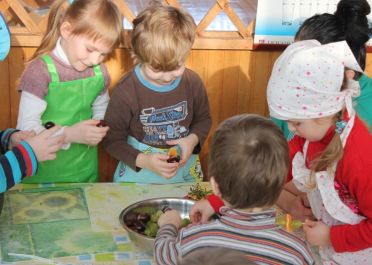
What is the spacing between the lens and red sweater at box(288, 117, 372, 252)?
1.25 meters

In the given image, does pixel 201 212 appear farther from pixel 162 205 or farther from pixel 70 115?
pixel 70 115

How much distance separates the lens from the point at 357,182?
1.26m

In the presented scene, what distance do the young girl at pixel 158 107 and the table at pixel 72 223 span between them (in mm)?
192

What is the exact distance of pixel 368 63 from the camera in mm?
2434

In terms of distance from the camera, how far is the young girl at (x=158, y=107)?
71.6 inches

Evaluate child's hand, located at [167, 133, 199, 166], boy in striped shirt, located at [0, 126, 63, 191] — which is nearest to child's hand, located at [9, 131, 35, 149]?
boy in striped shirt, located at [0, 126, 63, 191]

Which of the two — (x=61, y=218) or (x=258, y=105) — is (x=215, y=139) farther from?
(x=258, y=105)

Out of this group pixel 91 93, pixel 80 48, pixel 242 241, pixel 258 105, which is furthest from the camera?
pixel 258 105

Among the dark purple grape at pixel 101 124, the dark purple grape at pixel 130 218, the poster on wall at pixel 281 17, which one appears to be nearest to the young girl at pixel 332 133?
the dark purple grape at pixel 130 218

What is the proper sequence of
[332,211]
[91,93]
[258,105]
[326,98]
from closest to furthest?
[326,98] → [332,211] → [91,93] → [258,105]

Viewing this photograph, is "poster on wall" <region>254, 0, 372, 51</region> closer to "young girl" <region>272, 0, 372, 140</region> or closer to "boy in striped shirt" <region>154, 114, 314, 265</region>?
"young girl" <region>272, 0, 372, 140</region>

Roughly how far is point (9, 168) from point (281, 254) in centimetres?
71

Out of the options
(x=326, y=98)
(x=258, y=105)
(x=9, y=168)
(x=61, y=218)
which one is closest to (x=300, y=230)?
(x=326, y=98)

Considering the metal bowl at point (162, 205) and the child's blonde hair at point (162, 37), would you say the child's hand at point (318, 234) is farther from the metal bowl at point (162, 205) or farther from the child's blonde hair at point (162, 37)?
the child's blonde hair at point (162, 37)
